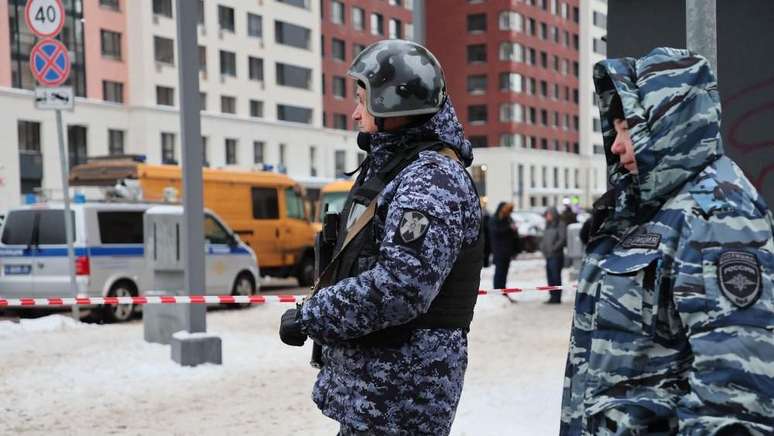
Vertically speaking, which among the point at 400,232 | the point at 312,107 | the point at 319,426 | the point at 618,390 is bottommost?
the point at 319,426

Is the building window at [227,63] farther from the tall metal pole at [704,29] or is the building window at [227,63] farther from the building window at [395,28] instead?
the tall metal pole at [704,29]

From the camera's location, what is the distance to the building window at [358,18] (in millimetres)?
59688

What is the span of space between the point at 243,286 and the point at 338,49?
45.4 meters

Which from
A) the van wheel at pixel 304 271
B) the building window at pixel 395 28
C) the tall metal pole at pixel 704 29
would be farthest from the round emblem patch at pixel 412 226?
the building window at pixel 395 28

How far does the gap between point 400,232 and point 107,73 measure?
1660 inches

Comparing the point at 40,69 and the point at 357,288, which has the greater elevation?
the point at 40,69

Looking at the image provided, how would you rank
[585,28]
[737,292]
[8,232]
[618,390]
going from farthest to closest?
[8,232], [585,28], [618,390], [737,292]

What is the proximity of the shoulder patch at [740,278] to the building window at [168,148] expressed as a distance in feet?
145

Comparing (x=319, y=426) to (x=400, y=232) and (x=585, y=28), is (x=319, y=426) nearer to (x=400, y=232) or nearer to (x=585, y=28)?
(x=400, y=232)

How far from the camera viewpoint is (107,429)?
245 inches

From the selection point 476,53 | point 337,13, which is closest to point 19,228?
point 337,13

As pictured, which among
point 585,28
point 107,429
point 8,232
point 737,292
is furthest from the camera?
point 8,232

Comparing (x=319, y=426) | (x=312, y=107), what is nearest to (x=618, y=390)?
(x=319, y=426)

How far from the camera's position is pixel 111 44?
1649 inches
